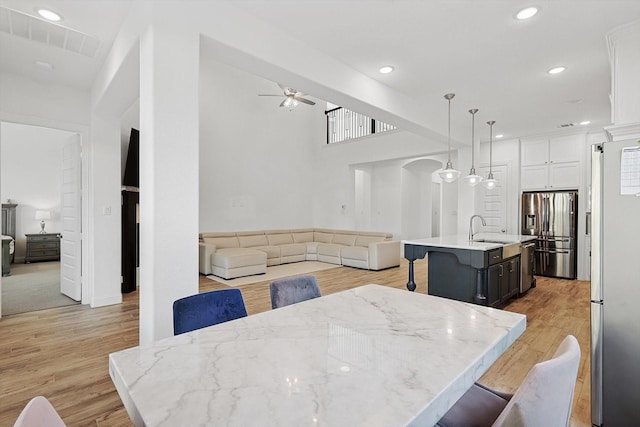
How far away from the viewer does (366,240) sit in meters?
7.32

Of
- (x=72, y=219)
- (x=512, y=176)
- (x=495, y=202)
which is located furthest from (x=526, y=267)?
(x=72, y=219)

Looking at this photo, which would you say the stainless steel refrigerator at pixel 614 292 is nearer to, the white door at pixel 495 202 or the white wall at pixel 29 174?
the white door at pixel 495 202

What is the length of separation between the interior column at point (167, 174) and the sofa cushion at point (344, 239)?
5.71 m

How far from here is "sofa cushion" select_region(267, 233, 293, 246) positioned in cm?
764

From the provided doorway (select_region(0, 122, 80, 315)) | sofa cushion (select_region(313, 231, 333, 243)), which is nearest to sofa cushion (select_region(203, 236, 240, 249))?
sofa cushion (select_region(313, 231, 333, 243))

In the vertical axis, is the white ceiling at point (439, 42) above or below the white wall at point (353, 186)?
above

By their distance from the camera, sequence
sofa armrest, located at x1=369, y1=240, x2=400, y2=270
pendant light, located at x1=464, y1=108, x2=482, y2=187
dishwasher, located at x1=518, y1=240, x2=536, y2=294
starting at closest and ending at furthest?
1. pendant light, located at x1=464, y1=108, x2=482, y2=187
2. dishwasher, located at x1=518, y1=240, x2=536, y2=294
3. sofa armrest, located at x1=369, y1=240, x2=400, y2=270

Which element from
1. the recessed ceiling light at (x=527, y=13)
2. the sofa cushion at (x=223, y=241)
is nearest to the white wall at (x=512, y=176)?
the recessed ceiling light at (x=527, y=13)

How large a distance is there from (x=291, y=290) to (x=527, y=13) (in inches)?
105

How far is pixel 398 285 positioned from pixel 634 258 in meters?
3.73

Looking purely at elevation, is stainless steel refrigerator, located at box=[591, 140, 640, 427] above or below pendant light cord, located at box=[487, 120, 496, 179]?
below

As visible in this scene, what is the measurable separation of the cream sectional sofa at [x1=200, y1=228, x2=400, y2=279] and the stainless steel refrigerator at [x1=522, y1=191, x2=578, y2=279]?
256cm

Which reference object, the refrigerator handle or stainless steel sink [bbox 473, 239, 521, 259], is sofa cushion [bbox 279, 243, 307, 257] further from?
the refrigerator handle

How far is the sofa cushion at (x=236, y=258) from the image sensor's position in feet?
18.7
